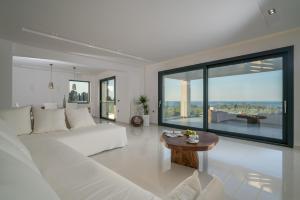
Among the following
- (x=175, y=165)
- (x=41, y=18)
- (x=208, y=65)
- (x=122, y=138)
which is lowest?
(x=175, y=165)

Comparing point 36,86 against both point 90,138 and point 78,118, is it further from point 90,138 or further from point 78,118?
point 90,138

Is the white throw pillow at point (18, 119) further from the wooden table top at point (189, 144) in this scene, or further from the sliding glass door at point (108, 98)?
the sliding glass door at point (108, 98)

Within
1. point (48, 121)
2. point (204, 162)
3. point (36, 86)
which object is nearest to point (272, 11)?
point (204, 162)

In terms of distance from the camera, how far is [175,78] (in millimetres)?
6008

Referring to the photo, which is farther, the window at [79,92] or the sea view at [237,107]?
the window at [79,92]

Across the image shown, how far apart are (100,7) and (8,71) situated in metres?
3.27

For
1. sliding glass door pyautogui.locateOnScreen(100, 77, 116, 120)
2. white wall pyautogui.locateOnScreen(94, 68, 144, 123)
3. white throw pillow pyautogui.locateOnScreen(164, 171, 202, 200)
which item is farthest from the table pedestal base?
sliding glass door pyautogui.locateOnScreen(100, 77, 116, 120)

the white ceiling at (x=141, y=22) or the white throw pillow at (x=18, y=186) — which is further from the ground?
the white ceiling at (x=141, y=22)

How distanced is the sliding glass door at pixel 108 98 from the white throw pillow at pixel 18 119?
4954 mm

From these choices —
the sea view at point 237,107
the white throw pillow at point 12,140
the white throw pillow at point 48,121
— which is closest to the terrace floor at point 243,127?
the sea view at point 237,107

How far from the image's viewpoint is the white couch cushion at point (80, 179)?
1065 mm

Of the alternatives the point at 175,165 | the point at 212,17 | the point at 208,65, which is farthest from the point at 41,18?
the point at 208,65

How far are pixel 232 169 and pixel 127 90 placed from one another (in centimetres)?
515

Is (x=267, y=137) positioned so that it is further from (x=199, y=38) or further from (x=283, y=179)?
(x=199, y=38)
